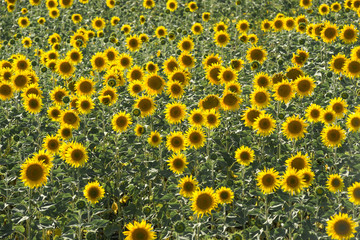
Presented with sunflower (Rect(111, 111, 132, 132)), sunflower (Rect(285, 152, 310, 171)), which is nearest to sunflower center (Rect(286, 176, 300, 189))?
sunflower (Rect(285, 152, 310, 171))

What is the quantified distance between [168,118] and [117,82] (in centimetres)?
128

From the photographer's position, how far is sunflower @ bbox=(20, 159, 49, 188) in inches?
180

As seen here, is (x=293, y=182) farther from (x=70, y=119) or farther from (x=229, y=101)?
(x=70, y=119)

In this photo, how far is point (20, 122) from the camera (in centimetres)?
659

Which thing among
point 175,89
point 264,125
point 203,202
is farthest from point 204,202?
point 175,89

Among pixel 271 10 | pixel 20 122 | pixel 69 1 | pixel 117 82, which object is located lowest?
pixel 271 10

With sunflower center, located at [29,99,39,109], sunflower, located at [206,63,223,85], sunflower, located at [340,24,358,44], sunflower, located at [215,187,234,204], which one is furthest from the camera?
sunflower, located at [340,24,358,44]

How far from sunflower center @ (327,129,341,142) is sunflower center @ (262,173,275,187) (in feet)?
3.50

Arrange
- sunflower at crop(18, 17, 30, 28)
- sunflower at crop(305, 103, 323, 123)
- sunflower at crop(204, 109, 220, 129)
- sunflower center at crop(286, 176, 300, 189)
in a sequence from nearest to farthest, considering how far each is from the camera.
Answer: sunflower center at crop(286, 176, 300, 189) → sunflower at crop(204, 109, 220, 129) → sunflower at crop(305, 103, 323, 123) → sunflower at crop(18, 17, 30, 28)

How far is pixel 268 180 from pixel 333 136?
45.4 inches

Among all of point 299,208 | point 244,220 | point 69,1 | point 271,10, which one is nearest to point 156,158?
point 244,220

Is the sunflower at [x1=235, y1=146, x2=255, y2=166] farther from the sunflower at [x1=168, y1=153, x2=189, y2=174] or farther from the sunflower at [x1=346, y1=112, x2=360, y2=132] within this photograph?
the sunflower at [x1=346, y1=112, x2=360, y2=132]

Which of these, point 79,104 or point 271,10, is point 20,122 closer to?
point 79,104

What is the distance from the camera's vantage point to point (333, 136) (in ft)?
17.1
